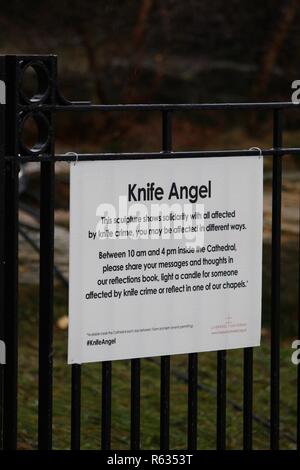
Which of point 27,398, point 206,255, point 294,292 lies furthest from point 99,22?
point 206,255

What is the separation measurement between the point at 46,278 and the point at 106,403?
47 cm

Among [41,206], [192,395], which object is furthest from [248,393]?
[41,206]

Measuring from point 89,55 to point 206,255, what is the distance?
16.0ft

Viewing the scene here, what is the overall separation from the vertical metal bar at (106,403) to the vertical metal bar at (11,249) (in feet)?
0.99

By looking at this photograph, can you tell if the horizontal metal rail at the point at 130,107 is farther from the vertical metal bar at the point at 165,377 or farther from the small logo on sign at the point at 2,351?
the small logo on sign at the point at 2,351

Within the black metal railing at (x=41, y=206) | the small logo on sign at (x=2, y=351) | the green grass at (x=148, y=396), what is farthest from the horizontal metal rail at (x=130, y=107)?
the green grass at (x=148, y=396)

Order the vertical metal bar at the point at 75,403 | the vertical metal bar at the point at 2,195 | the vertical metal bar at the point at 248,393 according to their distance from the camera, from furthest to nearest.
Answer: the vertical metal bar at the point at 248,393, the vertical metal bar at the point at 75,403, the vertical metal bar at the point at 2,195

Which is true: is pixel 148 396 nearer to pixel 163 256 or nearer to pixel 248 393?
pixel 248 393

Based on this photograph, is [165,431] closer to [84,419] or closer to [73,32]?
[84,419]

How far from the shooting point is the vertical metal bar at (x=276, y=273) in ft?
14.2

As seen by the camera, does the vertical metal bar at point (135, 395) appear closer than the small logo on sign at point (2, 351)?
No

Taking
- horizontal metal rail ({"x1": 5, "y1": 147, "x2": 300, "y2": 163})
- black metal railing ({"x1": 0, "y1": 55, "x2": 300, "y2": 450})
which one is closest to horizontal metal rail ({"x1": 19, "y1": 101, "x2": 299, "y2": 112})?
black metal railing ({"x1": 0, "y1": 55, "x2": 300, "y2": 450})

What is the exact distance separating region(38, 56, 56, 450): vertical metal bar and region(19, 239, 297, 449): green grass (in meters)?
1.75
